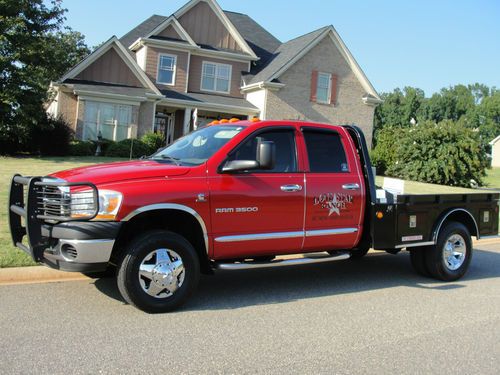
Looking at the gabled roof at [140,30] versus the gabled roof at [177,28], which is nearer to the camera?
the gabled roof at [177,28]

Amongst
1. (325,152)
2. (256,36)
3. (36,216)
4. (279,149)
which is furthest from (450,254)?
(256,36)

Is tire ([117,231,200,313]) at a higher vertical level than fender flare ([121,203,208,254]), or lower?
lower

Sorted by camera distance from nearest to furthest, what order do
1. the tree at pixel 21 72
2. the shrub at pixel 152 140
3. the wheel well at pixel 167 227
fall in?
the wheel well at pixel 167 227, the tree at pixel 21 72, the shrub at pixel 152 140

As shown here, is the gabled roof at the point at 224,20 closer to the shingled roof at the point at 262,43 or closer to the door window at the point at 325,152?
the shingled roof at the point at 262,43

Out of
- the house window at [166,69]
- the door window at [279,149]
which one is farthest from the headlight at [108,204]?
the house window at [166,69]

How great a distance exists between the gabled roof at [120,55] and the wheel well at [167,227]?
20882 millimetres

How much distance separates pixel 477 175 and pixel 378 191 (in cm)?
2133

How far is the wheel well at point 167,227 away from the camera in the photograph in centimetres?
539

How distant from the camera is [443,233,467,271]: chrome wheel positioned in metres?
7.43

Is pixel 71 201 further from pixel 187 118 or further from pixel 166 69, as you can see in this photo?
pixel 166 69

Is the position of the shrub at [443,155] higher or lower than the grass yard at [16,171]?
higher

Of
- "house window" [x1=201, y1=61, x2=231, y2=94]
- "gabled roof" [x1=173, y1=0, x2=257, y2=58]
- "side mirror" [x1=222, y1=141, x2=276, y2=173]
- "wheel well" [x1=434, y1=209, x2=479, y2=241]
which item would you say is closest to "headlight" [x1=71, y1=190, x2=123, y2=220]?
"side mirror" [x1=222, y1=141, x2=276, y2=173]

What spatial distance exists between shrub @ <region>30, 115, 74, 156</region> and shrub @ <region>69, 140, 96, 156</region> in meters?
0.44

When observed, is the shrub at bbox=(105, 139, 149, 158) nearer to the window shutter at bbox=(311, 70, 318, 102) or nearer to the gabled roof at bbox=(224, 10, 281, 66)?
the window shutter at bbox=(311, 70, 318, 102)
